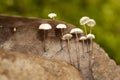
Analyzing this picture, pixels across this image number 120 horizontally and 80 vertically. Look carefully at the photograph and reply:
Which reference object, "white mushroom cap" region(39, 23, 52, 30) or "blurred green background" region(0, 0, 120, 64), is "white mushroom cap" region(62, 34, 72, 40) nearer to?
"white mushroom cap" region(39, 23, 52, 30)

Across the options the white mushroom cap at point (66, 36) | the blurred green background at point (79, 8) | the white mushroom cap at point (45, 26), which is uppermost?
the blurred green background at point (79, 8)

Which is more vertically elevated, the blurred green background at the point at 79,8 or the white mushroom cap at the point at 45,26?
the blurred green background at the point at 79,8

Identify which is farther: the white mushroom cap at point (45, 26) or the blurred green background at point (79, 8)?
the white mushroom cap at point (45, 26)

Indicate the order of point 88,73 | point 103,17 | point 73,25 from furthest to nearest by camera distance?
point 73,25
point 88,73
point 103,17

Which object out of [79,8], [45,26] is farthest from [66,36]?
[79,8]

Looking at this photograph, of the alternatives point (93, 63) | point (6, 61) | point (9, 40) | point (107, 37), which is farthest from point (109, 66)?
point (6, 61)

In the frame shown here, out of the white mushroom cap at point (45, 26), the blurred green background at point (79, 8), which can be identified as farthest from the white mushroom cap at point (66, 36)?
the blurred green background at point (79, 8)

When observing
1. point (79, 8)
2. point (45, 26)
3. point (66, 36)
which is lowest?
point (66, 36)

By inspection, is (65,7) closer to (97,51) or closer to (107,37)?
(107,37)

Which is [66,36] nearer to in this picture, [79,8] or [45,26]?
[45,26]

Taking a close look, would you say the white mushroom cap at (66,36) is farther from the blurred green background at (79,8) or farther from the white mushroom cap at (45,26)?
the blurred green background at (79,8)

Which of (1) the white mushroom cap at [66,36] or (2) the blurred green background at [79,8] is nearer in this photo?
(2) the blurred green background at [79,8]
